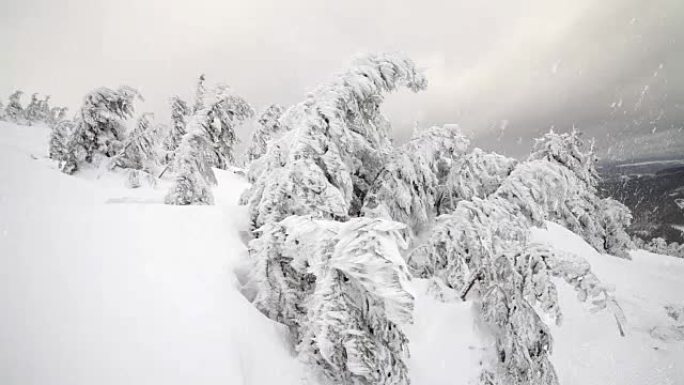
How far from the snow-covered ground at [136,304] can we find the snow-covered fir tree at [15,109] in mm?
44225

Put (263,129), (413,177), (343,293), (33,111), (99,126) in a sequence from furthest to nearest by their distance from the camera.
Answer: (33,111) → (263,129) → (99,126) → (413,177) → (343,293)

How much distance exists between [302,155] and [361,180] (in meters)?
2.09

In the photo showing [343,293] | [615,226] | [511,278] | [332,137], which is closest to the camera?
[343,293]

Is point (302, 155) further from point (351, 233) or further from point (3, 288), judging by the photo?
point (3, 288)

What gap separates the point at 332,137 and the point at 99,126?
12580 millimetres

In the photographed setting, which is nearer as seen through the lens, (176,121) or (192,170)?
(192,170)

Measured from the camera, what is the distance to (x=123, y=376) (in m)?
2.95

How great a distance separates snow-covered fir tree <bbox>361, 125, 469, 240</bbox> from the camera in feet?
21.7

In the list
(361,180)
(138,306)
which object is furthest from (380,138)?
(138,306)

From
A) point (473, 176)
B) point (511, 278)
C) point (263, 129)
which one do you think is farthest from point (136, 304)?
point (263, 129)

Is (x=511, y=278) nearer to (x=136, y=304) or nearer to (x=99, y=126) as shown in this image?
(x=136, y=304)

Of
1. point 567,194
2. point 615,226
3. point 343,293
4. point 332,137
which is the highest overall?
point 332,137

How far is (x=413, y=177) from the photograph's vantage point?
6.58 metres

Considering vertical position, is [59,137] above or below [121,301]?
above
